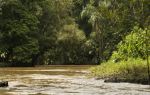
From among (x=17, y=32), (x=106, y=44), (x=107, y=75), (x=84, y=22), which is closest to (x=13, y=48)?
(x=17, y=32)

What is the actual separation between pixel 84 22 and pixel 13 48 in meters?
19.0

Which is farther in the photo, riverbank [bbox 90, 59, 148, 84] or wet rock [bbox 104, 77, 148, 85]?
riverbank [bbox 90, 59, 148, 84]

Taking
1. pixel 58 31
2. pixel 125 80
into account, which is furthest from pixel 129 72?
pixel 58 31

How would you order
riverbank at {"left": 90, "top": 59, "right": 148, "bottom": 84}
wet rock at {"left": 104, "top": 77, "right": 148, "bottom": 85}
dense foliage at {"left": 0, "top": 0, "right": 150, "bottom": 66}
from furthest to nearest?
dense foliage at {"left": 0, "top": 0, "right": 150, "bottom": 66} → riverbank at {"left": 90, "top": 59, "right": 148, "bottom": 84} → wet rock at {"left": 104, "top": 77, "right": 148, "bottom": 85}

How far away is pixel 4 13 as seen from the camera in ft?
204

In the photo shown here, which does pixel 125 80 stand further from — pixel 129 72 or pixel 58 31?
pixel 58 31

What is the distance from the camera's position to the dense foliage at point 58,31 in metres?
61.3

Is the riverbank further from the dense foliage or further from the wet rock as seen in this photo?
the dense foliage

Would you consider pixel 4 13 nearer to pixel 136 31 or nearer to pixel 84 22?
pixel 84 22

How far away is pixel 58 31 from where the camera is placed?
2756 inches

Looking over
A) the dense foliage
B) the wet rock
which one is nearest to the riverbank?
the wet rock

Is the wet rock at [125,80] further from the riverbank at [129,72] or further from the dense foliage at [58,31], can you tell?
the dense foliage at [58,31]

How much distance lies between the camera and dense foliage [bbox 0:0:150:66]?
61.3m

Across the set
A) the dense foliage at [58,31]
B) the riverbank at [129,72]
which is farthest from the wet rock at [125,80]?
the dense foliage at [58,31]
